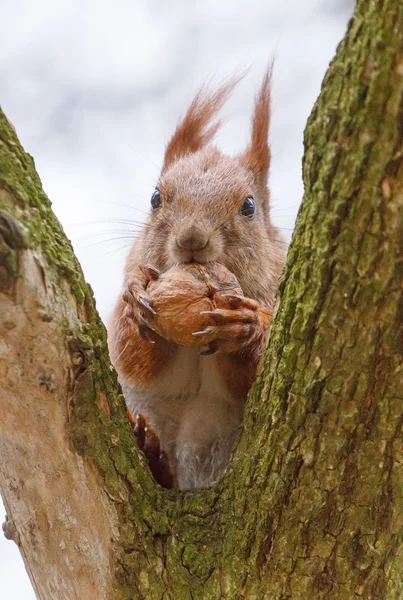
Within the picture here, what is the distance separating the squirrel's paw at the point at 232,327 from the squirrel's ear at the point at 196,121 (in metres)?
0.97

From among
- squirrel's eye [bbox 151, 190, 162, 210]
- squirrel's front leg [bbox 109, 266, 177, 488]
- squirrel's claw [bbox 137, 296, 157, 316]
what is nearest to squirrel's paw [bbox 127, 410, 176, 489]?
squirrel's front leg [bbox 109, 266, 177, 488]

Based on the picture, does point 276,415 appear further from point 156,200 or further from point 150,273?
point 156,200

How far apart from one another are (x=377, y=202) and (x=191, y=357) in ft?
3.28

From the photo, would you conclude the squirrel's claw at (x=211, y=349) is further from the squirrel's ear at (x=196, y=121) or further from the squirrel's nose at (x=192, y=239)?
the squirrel's ear at (x=196, y=121)

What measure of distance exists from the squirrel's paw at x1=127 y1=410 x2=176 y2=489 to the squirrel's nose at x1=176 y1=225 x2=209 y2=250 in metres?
0.45

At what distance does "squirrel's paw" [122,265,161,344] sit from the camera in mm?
1602

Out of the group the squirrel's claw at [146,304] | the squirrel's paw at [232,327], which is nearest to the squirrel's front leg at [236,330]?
the squirrel's paw at [232,327]

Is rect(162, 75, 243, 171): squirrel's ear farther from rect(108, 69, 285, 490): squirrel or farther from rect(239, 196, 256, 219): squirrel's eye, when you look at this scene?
rect(239, 196, 256, 219): squirrel's eye

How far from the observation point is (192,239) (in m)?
1.83

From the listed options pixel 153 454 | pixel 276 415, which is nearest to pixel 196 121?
pixel 153 454

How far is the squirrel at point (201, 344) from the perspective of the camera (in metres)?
1.72

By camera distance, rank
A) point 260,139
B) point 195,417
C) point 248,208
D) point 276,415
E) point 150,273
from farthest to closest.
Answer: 1. point 260,139
2. point 248,208
3. point 195,417
4. point 150,273
5. point 276,415

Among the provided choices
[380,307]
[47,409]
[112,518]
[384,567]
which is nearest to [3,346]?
[47,409]

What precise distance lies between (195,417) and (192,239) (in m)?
0.51
